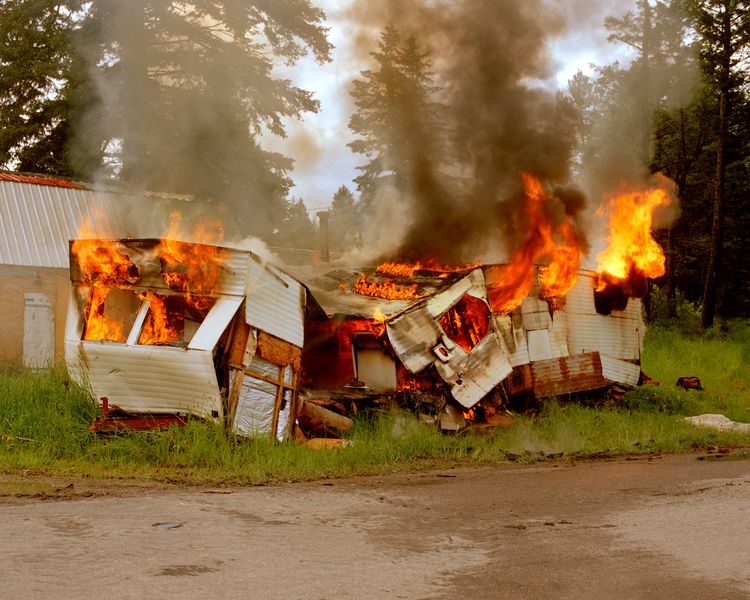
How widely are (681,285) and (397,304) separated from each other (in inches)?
1014

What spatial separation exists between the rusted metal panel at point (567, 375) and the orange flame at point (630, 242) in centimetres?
175

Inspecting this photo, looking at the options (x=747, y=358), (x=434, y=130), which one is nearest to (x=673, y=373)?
(x=747, y=358)

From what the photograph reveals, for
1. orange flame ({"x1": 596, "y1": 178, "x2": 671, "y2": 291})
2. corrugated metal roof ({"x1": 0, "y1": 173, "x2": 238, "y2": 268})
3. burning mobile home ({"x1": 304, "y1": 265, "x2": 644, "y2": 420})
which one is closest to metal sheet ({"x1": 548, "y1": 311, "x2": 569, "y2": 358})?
burning mobile home ({"x1": 304, "y1": 265, "x2": 644, "y2": 420})

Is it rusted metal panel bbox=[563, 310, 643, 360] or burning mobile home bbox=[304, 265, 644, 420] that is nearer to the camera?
burning mobile home bbox=[304, 265, 644, 420]

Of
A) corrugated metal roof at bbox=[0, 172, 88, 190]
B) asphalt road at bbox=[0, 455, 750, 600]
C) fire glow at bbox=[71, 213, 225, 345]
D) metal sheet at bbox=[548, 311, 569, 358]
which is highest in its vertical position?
corrugated metal roof at bbox=[0, 172, 88, 190]

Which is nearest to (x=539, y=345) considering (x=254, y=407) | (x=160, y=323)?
(x=254, y=407)

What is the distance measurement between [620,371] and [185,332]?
26.7 feet

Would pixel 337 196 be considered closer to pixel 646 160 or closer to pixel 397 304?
pixel 646 160

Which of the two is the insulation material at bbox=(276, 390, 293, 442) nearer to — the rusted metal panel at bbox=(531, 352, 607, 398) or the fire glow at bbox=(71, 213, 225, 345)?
the fire glow at bbox=(71, 213, 225, 345)

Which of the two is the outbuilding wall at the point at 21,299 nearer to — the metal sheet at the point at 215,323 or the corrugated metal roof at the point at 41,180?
the corrugated metal roof at the point at 41,180

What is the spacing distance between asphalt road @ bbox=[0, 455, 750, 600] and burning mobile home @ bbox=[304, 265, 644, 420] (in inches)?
125

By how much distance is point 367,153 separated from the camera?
105 feet

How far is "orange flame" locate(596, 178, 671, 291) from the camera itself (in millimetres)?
14953

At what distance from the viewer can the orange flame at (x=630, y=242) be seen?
15.0 metres
